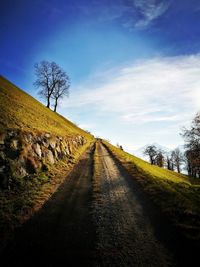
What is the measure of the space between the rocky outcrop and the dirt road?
12.3 feet

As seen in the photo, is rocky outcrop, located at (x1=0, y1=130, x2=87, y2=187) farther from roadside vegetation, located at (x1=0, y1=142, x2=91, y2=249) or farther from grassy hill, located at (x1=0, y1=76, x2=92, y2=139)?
grassy hill, located at (x1=0, y1=76, x2=92, y2=139)

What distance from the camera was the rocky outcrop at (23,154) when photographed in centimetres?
1248

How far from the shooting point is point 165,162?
8819cm

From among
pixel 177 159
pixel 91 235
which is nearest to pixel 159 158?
pixel 177 159

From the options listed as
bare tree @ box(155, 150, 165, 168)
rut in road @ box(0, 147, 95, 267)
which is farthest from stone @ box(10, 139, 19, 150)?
bare tree @ box(155, 150, 165, 168)

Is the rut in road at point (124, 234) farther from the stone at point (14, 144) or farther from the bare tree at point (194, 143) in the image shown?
the bare tree at point (194, 143)

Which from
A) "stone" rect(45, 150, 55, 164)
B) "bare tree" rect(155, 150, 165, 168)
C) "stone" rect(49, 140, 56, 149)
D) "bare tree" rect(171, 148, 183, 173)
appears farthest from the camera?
"bare tree" rect(171, 148, 183, 173)

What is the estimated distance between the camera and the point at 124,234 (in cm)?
773

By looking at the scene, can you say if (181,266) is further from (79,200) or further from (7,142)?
(7,142)

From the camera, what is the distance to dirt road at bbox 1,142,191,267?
6195 millimetres

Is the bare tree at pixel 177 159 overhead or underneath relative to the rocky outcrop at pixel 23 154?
underneath

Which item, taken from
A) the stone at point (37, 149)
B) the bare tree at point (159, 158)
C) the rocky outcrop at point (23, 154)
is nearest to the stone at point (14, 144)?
the rocky outcrop at point (23, 154)

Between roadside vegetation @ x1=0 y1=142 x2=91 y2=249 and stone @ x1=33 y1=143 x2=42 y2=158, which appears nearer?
roadside vegetation @ x1=0 y1=142 x2=91 y2=249

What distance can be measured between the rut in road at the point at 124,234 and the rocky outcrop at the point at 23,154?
20.6 feet
